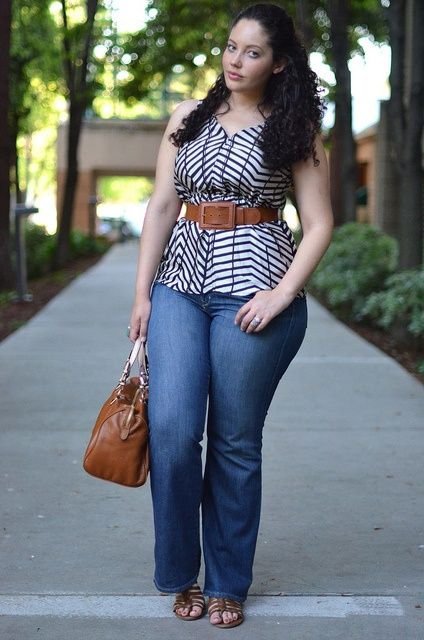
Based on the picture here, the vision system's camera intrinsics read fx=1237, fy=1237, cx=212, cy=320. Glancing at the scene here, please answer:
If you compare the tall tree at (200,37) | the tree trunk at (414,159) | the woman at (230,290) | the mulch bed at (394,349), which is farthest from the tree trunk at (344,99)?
the woman at (230,290)

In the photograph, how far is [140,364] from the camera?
393 centimetres

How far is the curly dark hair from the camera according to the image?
3.77 metres

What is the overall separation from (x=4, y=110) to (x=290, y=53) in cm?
1140

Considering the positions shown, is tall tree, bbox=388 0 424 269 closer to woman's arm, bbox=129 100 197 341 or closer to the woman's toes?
woman's arm, bbox=129 100 197 341

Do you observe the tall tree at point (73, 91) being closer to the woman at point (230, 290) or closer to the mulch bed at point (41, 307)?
the mulch bed at point (41, 307)

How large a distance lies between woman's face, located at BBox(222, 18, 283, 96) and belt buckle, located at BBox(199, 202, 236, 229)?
1.19 feet

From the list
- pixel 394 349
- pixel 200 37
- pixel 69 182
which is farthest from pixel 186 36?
pixel 394 349

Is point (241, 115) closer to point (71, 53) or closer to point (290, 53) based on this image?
point (290, 53)

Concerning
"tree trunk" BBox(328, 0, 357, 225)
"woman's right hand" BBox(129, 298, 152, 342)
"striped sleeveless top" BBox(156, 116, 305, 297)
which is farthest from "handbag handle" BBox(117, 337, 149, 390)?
"tree trunk" BBox(328, 0, 357, 225)

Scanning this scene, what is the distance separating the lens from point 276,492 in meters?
5.78

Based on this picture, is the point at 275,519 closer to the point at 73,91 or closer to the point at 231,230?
the point at 231,230

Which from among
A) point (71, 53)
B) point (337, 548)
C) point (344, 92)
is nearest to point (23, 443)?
point (337, 548)

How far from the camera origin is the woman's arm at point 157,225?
3947mm

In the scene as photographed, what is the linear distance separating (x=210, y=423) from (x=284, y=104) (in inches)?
40.1
